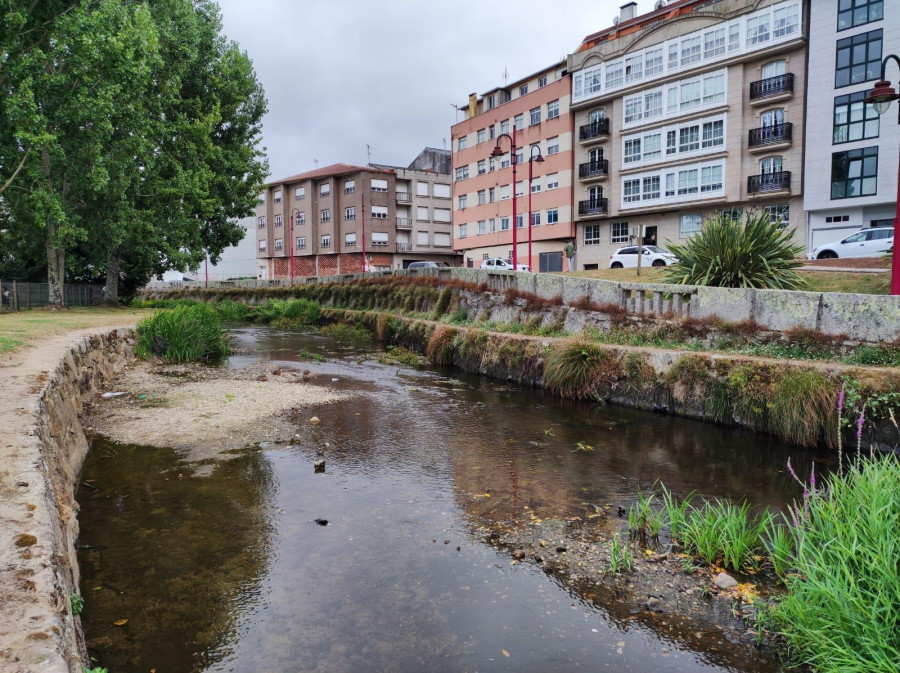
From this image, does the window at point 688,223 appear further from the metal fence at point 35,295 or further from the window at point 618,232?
the metal fence at point 35,295

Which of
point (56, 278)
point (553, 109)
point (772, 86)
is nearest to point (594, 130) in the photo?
point (553, 109)

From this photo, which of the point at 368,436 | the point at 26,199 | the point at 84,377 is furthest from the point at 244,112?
the point at 368,436

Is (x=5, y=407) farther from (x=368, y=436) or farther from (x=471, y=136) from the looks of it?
(x=471, y=136)

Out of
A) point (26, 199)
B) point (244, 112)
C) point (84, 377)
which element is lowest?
point (84, 377)

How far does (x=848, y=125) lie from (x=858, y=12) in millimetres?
5592

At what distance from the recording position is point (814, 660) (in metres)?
3.65

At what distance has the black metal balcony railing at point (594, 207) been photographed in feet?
137

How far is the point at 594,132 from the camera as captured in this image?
42.1 meters

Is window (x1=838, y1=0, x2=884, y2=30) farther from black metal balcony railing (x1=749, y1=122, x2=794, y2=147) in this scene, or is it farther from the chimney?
the chimney

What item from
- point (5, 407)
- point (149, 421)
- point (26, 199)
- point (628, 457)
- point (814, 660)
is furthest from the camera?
point (26, 199)

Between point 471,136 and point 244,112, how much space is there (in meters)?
26.5

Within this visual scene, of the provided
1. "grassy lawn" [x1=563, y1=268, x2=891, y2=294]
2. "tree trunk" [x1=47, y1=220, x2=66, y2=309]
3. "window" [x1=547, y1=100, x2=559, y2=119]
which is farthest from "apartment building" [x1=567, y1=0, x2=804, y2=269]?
"tree trunk" [x1=47, y1=220, x2=66, y2=309]

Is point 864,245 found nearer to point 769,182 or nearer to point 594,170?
point 769,182

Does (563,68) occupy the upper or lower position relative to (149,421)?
upper
